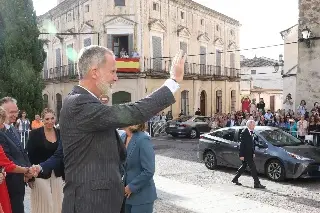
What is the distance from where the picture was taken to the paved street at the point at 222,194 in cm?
775

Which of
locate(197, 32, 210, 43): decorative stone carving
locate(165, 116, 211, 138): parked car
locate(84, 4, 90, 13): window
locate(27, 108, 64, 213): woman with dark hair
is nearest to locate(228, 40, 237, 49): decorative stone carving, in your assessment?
locate(197, 32, 210, 43): decorative stone carving

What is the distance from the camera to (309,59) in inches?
733

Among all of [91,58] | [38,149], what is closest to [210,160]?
[38,149]

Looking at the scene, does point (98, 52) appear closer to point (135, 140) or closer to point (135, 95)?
point (135, 140)

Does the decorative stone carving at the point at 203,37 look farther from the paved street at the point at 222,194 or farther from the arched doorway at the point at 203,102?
the paved street at the point at 222,194

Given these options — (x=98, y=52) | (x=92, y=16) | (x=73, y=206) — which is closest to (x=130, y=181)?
(x=73, y=206)

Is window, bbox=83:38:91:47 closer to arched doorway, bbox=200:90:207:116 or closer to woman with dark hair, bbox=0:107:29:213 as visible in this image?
arched doorway, bbox=200:90:207:116

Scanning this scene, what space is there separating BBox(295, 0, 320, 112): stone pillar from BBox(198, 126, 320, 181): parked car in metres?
7.33

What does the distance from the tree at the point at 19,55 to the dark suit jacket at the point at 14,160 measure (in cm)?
1488

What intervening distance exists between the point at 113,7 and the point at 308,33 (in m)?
15.3

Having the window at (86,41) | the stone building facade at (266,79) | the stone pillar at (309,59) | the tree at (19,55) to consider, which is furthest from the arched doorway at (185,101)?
the stone building facade at (266,79)

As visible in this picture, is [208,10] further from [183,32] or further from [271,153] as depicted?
[271,153]

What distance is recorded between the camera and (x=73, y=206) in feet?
8.16

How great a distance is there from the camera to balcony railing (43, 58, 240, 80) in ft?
94.7
